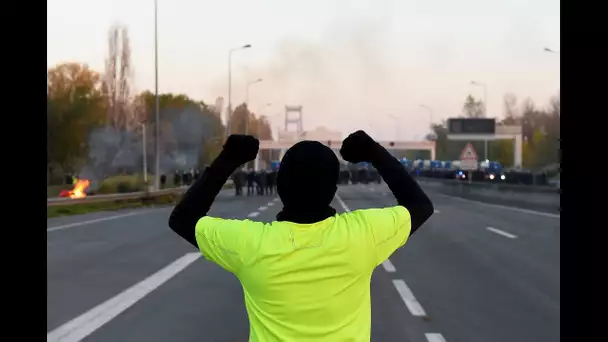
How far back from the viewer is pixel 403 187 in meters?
3.14

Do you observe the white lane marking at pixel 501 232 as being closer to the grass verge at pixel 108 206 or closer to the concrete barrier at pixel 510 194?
the concrete barrier at pixel 510 194

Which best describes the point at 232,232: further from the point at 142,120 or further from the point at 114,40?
the point at 142,120

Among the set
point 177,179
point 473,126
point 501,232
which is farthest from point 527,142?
point 501,232

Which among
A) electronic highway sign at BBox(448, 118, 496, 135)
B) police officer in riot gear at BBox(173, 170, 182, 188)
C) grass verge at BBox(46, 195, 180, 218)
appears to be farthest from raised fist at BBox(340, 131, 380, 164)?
electronic highway sign at BBox(448, 118, 496, 135)

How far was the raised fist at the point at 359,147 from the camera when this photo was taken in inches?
120

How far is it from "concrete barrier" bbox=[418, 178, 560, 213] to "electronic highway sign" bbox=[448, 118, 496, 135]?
27.5 metres

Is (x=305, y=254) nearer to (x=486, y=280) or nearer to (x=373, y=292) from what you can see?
(x=373, y=292)

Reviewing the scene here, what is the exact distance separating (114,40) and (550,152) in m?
Answer: 47.2

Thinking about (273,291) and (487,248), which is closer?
(273,291)

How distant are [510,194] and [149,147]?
176 feet

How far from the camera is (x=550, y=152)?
90.1 metres

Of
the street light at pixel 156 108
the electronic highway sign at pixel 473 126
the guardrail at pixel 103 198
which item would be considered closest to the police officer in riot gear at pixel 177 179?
the street light at pixel 156 108
